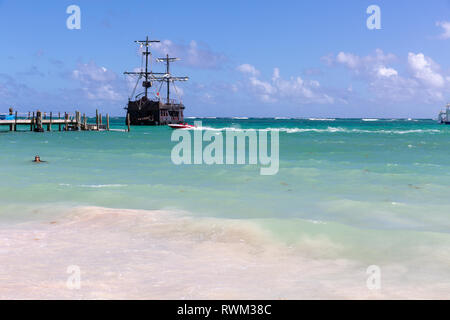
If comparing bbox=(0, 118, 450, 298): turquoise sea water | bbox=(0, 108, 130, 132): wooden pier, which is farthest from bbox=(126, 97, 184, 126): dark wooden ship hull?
bbox=(0, 118, 450, 298): turquoise sea water

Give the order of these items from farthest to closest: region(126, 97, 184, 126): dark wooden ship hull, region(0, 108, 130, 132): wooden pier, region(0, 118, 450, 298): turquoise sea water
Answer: region(126, 97, 184, 126): dark wooden ship hull, region(0, 108, 130, 132): wooden pier, region(0, 118, 450, 298): turquoise sea water

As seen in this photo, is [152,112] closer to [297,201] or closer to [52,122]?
[52,122]

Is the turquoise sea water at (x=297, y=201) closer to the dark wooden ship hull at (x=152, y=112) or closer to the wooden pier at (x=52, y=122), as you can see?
the wooden pier at (x=52, y=122)

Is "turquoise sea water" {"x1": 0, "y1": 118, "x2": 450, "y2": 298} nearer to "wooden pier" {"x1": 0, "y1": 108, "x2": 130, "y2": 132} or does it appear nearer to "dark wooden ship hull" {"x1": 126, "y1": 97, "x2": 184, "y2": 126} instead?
"wooden pier" {"x1": 0, "y1": 108, "x2": 130, "y2": 132}

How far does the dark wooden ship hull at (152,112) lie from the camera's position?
9900 cm

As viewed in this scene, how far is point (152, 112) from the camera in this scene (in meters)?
99.8

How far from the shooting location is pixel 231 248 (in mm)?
7738

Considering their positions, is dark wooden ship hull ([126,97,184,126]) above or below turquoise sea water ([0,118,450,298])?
above

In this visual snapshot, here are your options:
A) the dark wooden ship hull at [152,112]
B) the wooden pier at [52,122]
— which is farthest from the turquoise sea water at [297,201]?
the dark wooden ship hull at [152,112]

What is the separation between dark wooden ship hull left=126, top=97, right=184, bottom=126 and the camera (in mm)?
99000

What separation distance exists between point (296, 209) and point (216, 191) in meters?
3.44

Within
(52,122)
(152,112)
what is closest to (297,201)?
(52,122)

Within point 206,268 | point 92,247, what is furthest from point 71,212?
point 206,268
